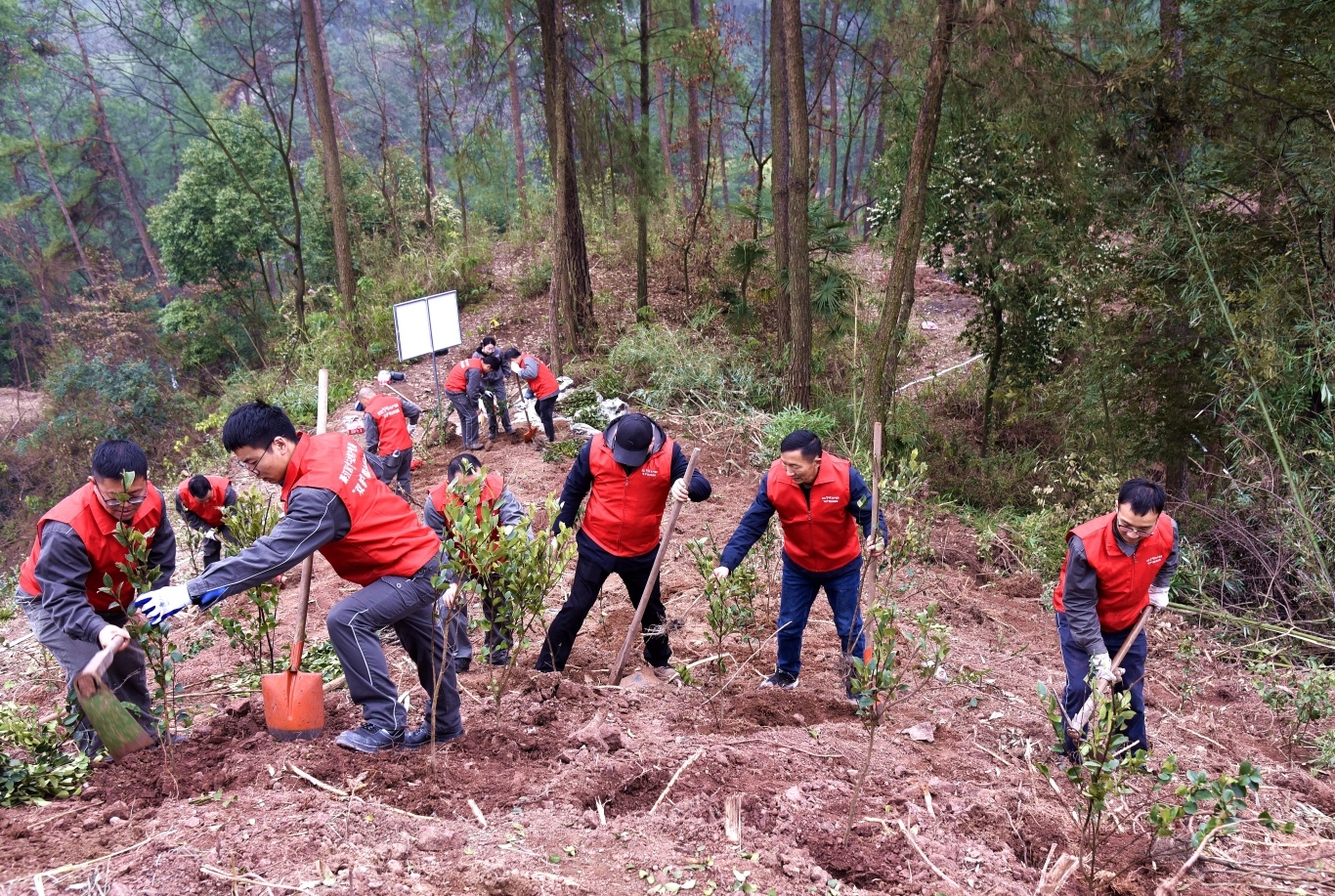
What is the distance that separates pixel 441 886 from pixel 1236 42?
9.89m

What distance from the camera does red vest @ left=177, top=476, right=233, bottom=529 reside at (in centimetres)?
604

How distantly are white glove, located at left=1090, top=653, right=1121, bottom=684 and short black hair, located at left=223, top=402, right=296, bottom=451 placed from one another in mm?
3338

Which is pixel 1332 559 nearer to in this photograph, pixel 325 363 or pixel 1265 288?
pixel 1265 288

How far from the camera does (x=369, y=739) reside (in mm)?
3818

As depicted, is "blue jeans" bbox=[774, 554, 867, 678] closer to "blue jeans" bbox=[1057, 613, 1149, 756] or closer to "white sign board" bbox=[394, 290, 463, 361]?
"blue jeans" bbox=[1057, 613, 1149, 756]

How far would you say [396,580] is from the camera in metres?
3.78

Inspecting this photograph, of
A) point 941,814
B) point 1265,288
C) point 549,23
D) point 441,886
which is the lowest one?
point 941,814

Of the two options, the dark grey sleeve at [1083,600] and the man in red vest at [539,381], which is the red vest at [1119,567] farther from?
the man in red vest at [539,381]

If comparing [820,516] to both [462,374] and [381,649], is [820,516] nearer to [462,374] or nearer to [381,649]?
[381,649]

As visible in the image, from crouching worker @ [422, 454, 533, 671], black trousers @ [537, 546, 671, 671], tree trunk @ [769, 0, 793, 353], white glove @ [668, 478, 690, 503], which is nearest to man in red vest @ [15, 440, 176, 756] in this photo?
crouching worker @ [422, 454, 533, 671]

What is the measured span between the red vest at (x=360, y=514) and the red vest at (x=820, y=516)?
1.79 m

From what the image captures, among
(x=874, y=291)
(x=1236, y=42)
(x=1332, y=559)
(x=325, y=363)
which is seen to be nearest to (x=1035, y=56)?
(x=1236, y=42)

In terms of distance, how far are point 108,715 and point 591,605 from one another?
91.5 inches

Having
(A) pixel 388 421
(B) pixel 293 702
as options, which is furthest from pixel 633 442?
(A) pixel 388 421
